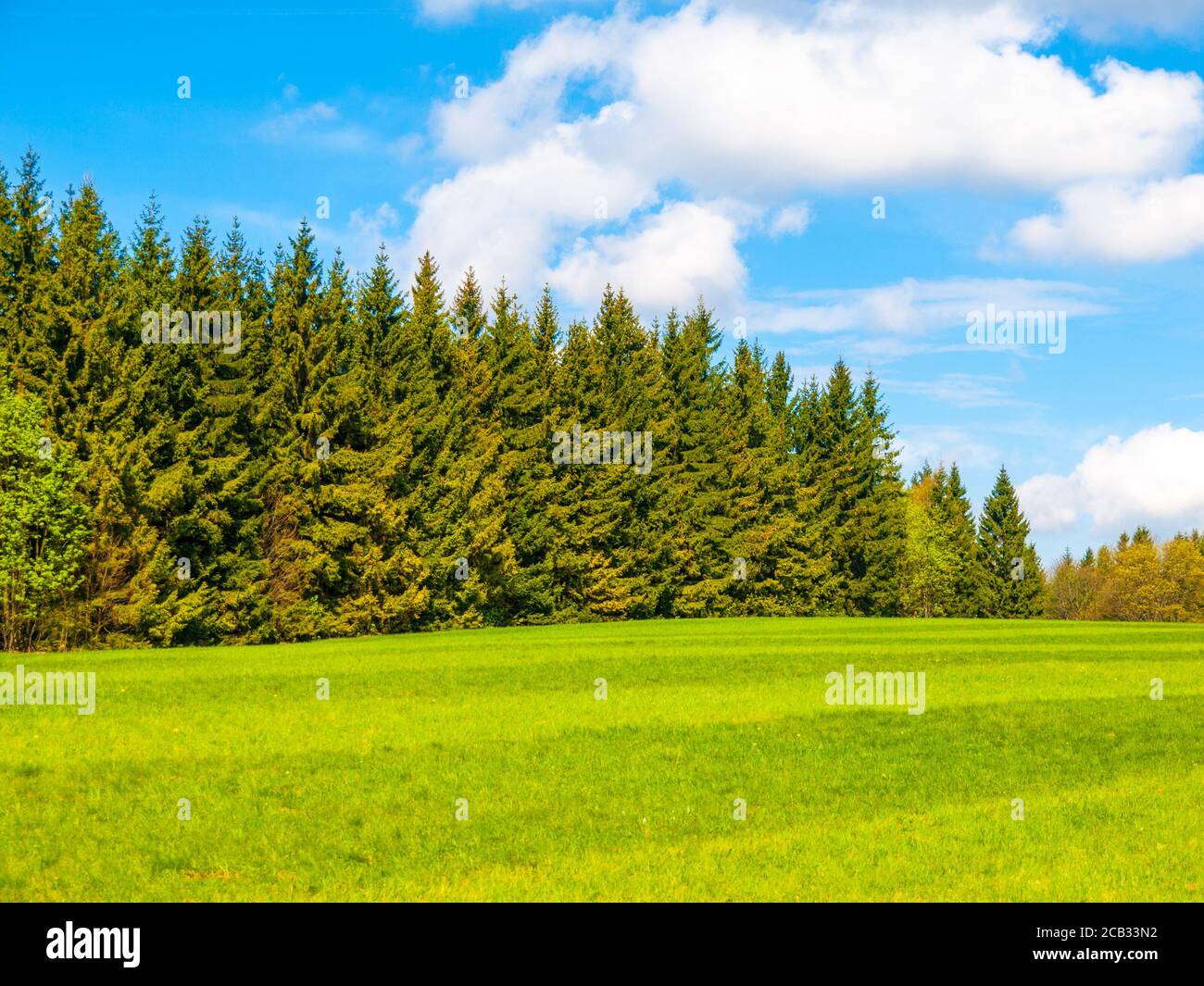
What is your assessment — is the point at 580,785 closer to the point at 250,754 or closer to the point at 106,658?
the point at 250,754

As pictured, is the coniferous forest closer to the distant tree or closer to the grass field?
the distant tree

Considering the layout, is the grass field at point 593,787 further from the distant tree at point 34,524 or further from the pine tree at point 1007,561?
the pine tree at point 1007,561

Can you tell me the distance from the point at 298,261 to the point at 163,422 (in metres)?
12.5

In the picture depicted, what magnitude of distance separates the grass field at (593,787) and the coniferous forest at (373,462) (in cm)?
1560

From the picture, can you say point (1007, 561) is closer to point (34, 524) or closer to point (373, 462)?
point (373, 462)

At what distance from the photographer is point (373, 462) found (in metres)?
53.2

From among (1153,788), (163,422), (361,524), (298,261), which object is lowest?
(1153,788)

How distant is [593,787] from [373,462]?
39.6 m

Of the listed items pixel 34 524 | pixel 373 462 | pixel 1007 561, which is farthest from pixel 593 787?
pixel 1007 561

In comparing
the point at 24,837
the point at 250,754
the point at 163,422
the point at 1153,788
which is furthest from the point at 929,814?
the point at 163,422

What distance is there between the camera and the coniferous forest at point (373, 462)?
4369 cm

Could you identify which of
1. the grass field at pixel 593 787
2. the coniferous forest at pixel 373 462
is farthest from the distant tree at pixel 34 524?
the grass field at pixel 593 787

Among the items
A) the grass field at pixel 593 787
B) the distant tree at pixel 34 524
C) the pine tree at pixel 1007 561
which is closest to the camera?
the grass field at pixel 593 787

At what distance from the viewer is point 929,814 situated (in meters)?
14.7
